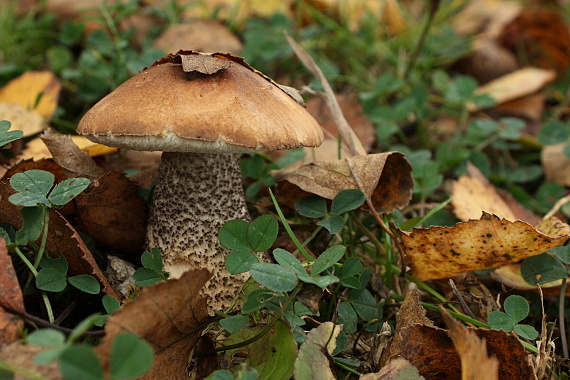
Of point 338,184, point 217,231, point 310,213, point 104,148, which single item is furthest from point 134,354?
point 104,148

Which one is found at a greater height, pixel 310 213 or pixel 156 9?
pixel 156 9

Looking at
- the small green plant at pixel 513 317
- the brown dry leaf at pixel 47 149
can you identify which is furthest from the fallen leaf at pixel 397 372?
the brown dry leaf at pixel 47 149

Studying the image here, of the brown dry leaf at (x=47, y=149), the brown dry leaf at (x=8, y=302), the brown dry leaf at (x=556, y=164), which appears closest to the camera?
the brown dry leaf at (x=8, y=302)

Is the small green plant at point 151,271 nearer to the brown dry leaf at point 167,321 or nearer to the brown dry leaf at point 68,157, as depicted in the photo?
the brown dry leaf at point 167,321

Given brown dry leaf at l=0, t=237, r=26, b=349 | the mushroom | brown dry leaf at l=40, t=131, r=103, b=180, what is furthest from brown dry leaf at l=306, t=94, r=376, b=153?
brown dry leaf at l=0, t=237, r=26, b=349

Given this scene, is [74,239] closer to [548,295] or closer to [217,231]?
[217,231]

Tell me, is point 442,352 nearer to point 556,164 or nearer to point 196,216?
point 196,216

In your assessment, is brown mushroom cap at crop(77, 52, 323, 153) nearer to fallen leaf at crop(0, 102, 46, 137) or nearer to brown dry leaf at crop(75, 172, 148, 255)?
brown dry leaf at crop(75, 172, 148, 255)
